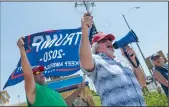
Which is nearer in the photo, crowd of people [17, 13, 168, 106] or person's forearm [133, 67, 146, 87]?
crowd of people [17, 13, 168, 106]

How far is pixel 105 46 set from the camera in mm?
3254

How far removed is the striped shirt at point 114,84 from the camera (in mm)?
2920

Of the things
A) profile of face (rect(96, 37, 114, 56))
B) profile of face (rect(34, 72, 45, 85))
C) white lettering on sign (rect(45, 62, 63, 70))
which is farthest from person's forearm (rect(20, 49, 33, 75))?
white lettering on sign (rect(45, 62, 63, 70))

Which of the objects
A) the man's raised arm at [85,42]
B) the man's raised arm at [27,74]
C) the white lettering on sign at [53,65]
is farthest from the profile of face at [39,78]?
the white lettering on sign at [53,65]

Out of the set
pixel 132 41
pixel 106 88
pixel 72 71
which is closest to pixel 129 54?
pixel 132 41

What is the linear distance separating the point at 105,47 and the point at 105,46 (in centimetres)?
1

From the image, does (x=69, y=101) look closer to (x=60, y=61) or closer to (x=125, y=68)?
(x=125, y=68)

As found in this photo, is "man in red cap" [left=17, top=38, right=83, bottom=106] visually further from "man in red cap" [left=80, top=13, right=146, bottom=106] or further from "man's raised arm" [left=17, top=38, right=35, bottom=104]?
"man in red cap" [left=80, top=13, right=146, bottom=106]

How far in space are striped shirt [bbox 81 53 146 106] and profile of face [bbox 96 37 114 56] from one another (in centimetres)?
16

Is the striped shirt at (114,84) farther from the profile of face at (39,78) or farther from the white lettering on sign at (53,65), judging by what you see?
the white lettering on sign at (53,65)

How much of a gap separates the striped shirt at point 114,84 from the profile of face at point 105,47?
158 mm

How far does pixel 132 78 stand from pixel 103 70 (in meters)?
0.34

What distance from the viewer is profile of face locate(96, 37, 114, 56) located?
127 inches

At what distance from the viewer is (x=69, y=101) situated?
12.9 ft
